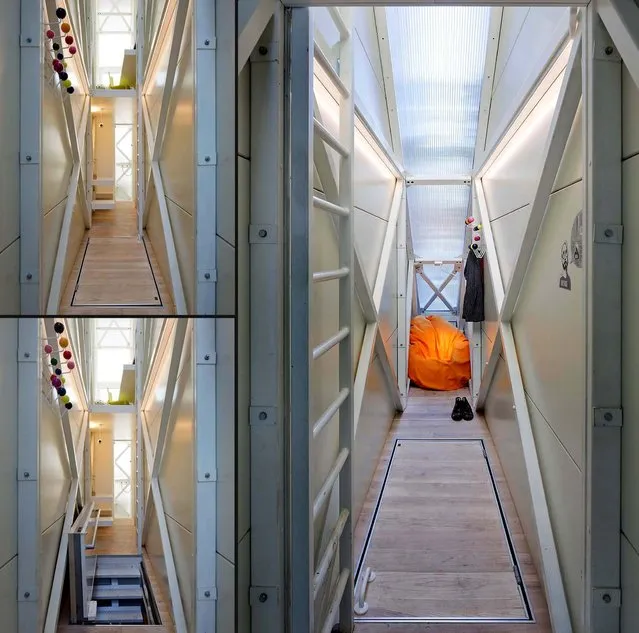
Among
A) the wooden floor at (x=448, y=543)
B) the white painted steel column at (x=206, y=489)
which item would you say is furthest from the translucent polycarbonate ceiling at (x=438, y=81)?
the white painted steel column at (x=206, y=489)

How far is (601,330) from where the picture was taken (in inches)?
62.4

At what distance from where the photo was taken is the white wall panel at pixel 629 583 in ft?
4.91

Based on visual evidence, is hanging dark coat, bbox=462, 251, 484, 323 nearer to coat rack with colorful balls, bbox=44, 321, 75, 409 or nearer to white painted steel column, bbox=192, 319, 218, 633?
white painted steel column, bbox=192, 319, 218, 633

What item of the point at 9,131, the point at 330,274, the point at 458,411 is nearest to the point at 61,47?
the point at 9,131

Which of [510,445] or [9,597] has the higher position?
[9,597]

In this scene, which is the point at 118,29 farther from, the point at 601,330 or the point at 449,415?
the point at 449,415

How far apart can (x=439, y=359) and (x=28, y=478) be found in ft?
17.9

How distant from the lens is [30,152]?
68 cm

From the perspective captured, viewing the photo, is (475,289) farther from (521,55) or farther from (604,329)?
(604,329)

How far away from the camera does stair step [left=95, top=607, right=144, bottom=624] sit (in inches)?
31.4

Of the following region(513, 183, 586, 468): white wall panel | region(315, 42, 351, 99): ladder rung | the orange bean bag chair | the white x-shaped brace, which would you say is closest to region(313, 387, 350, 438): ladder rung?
region(513, 183, 586, 468): white wall panel

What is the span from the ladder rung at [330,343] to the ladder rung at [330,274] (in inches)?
7.0

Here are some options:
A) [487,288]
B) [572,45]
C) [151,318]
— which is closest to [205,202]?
[151,318]

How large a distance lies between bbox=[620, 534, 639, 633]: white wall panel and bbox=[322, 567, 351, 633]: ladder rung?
0.77m
